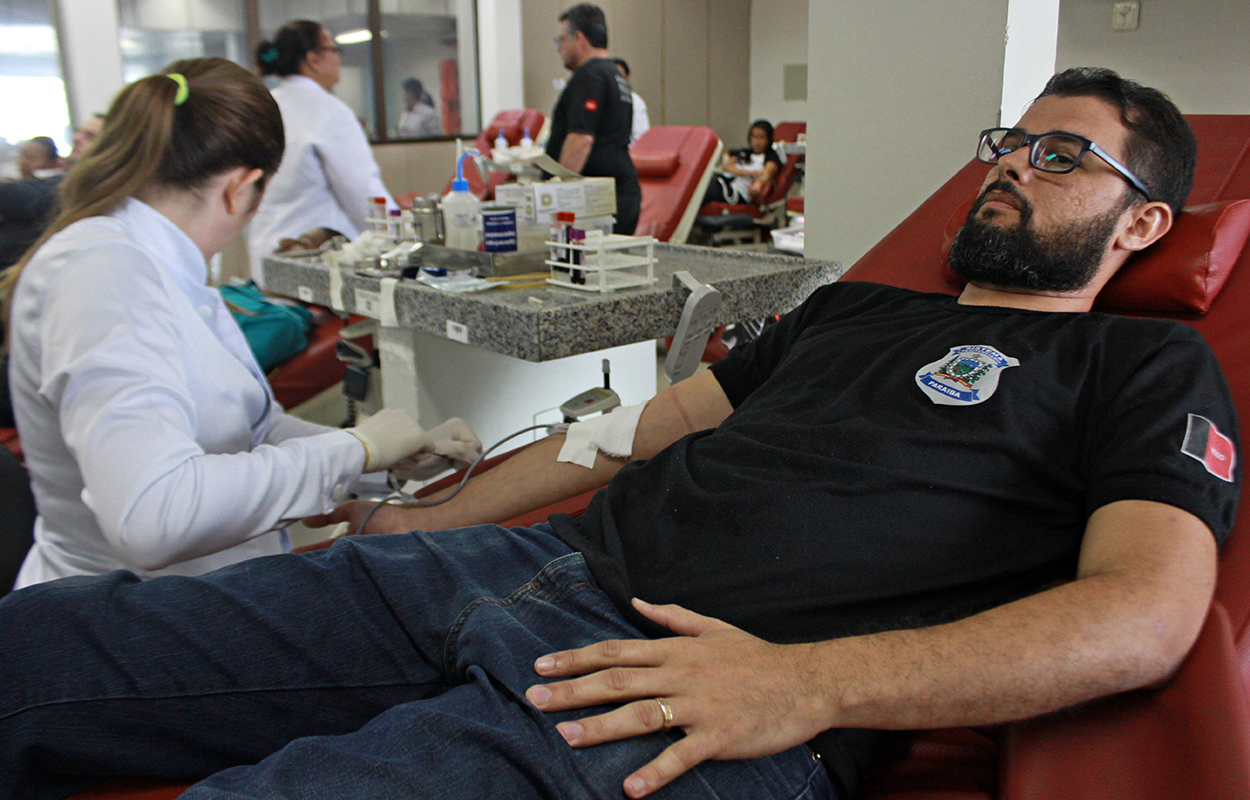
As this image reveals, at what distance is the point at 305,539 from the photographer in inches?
96.0

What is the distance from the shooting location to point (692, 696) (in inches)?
31.4

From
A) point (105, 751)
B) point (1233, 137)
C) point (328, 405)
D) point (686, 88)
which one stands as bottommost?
point (328, 405)

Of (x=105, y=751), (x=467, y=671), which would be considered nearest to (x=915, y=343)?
(x=467, y=671)

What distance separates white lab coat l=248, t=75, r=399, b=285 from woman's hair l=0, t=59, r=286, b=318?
1643 mm

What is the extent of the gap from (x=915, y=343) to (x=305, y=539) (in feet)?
5.99

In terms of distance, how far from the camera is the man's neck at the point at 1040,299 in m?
1.27

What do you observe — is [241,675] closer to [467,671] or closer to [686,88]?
[467,671]

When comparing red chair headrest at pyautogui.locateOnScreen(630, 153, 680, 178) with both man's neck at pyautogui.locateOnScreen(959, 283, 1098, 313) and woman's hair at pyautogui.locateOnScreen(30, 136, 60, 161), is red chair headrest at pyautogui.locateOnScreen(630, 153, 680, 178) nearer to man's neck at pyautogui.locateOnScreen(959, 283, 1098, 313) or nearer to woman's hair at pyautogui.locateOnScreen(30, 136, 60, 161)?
woman's hair at pyautogui.locateOnScreen(30, 136, 60, 161)

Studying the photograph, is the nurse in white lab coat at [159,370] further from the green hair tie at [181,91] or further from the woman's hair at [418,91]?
the woman's hair at [418,91]

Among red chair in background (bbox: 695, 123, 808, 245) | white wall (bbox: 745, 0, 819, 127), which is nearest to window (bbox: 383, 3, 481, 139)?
Result: red chair in background (bbox: 695, 123, 808, 245)

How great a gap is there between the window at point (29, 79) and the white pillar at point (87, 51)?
2.1 inches

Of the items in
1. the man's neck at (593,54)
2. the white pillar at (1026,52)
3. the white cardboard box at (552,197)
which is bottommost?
the white cardboard box at (552,197)

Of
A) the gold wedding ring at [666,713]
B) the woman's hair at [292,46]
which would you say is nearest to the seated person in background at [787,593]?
the gold wedding ring at [666,713]

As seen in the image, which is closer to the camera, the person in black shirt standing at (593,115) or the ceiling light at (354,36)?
the person in black shirt standing at (593,115)
